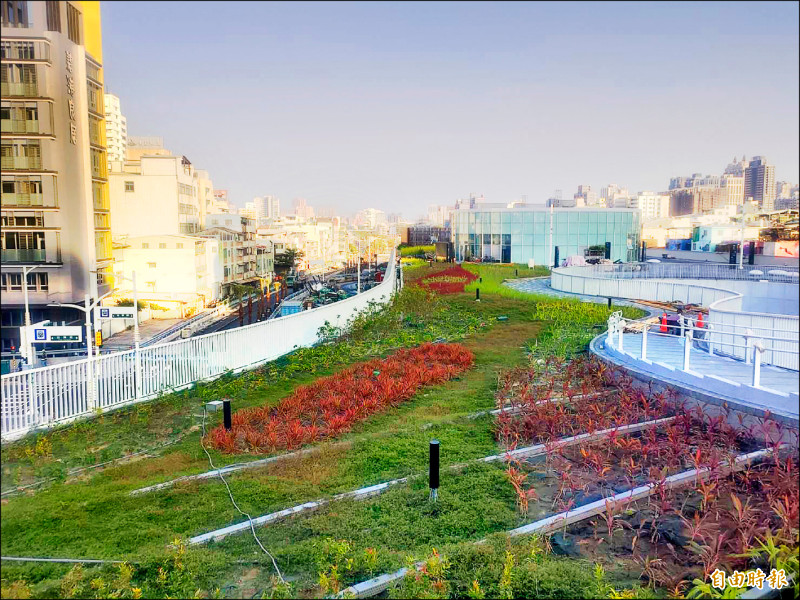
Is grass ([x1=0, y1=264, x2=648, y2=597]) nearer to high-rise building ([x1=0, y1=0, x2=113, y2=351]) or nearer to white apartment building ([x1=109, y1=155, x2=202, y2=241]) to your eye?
high-rise building ([x1=0, y1=0, x2=113, y2=351])

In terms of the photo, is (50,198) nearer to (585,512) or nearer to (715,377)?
(715,377)

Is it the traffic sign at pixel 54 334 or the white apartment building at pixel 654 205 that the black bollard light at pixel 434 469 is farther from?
the white apartment building at pixel 654 205

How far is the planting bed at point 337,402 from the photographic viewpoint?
332 inches

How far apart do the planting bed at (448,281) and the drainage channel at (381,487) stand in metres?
20.7

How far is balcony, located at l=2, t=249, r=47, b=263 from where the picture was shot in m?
22.3

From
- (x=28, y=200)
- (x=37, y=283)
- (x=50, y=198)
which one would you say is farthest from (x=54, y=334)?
(x=50, y=198)

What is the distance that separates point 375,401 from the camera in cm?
1026

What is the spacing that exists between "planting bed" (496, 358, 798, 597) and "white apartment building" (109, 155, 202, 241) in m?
56.1

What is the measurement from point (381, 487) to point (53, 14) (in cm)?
510

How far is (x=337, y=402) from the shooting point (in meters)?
10.0

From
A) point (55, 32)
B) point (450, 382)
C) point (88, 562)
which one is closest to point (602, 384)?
point (450, 382)

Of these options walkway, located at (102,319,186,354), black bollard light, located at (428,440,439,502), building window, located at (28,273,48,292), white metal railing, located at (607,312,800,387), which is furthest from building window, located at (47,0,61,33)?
walkway, located at (102,319,186,354)

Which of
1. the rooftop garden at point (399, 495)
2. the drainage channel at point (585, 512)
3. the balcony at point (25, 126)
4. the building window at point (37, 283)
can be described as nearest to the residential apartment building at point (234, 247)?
the balcony at point (25, 126)

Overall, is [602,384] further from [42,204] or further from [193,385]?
[42,204]
